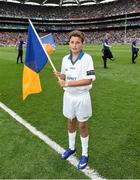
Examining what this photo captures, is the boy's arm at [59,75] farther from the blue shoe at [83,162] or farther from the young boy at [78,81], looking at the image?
the blue shoe at [83,162]

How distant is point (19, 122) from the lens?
8164 mm

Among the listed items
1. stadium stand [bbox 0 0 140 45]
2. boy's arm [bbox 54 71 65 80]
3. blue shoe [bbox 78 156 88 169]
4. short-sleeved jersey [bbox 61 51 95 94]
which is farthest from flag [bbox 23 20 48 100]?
stadium stand [bbox 0 0 140 45]

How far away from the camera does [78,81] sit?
16.9 ft

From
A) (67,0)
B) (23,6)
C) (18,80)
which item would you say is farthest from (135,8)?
(18,80)

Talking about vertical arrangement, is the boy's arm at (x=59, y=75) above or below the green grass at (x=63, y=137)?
above

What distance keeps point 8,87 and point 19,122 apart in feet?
18.7

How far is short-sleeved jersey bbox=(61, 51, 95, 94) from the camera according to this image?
5.17m

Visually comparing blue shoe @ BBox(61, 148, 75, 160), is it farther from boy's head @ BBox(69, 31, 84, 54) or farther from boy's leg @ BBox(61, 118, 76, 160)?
boy's head @ BBox(69, 31, 84, 54)

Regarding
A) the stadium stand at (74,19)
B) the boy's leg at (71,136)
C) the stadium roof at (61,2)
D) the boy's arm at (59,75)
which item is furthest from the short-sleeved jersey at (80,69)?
the stadium roof at (61,2)

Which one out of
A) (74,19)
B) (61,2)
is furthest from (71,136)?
(61,2)

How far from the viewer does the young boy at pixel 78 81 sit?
5.17m

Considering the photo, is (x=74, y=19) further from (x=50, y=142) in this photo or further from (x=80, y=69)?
(x=80, y=69)

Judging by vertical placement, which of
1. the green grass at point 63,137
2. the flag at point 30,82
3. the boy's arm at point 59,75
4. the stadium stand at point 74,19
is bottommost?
the green grass at point 63,137

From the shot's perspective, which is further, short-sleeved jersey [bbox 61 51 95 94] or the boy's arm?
the boy's arm
